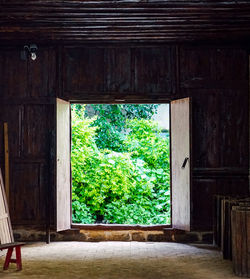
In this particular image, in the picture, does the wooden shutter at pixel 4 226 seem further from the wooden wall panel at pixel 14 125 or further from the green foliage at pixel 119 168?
the green foliage at pixel 119 168

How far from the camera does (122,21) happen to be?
23.2ft

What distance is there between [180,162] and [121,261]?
7.41 ft

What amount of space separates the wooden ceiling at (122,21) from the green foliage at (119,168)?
13.9 ft

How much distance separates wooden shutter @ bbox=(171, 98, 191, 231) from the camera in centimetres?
799

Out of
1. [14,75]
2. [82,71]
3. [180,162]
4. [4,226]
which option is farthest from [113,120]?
[4,226]

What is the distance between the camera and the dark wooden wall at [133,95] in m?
8.34

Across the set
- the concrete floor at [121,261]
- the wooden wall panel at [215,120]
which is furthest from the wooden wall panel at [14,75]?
the wooden wall panel at [215,120]

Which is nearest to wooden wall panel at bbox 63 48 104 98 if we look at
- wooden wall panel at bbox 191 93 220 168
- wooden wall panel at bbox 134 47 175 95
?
wooden wall panel at bbox 134 47 175 95

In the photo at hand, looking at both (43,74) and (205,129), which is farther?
(43,74)

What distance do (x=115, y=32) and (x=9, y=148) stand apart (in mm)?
2791

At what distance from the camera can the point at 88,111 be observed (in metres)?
13.4

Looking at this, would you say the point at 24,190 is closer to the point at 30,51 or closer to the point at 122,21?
the point at 30,51

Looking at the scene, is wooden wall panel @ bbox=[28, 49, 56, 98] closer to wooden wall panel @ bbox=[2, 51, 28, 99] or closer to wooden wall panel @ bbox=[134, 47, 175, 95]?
wooden wall panel @ bbox=[2, 51, 28, 99]

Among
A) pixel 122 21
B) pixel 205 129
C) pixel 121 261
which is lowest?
pixel 121 261
